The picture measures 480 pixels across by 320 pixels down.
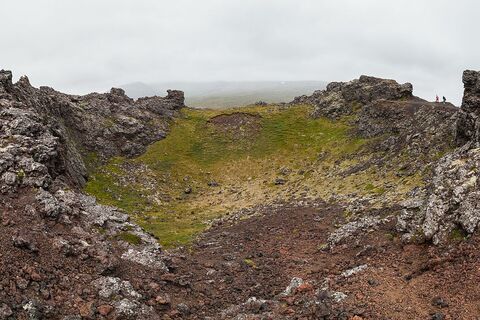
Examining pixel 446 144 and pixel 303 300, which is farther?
pixel 446 144

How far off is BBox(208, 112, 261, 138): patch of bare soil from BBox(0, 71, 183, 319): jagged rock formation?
42443mm

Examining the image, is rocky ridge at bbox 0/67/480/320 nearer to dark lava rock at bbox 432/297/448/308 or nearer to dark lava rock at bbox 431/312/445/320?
dark lava rock at bbox 431/312/445/320

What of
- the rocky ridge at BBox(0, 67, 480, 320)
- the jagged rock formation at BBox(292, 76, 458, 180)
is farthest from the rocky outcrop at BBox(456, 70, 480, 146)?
the jagged rock formation at BBox(292, 76, 458, 180)

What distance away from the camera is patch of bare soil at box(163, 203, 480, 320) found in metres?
23.6

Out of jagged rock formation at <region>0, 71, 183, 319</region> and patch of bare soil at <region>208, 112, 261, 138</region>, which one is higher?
patch of bare soil at <region>208, 112, 261, 138</region>

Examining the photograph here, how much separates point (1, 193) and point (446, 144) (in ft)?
168

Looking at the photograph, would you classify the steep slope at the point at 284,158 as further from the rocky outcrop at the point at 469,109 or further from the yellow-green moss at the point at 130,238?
the yellow-green moss at the point at 130,238

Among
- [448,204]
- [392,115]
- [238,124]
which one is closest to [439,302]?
[448,204]

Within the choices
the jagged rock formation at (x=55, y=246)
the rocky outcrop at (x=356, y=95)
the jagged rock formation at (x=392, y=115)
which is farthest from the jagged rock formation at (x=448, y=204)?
the rocky outcrop at (x=356, y=95)

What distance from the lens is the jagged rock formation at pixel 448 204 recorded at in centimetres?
A: 2845

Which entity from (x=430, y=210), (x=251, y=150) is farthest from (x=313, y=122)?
(x=430, y=210)

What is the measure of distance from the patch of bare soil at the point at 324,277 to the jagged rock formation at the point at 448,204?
1216 mm

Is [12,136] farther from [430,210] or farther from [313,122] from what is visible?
[313,122]

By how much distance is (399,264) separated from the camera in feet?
95.2
